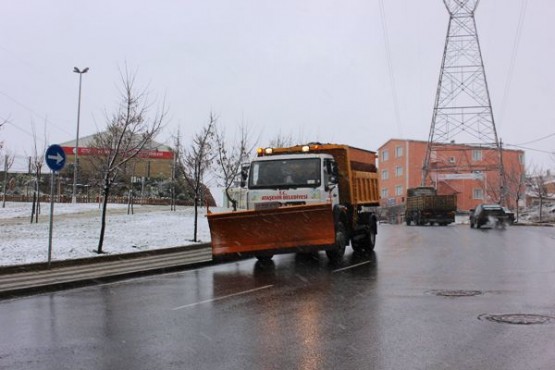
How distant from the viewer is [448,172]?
199 ft

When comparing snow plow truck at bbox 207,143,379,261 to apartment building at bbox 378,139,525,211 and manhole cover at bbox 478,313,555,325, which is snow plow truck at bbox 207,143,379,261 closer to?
manhole cover at bbox 478,313,555,325

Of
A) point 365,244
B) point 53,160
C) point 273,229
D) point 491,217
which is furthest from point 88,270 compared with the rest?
point 491,217

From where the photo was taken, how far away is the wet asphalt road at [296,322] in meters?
5.86

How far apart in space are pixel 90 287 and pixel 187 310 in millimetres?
3730

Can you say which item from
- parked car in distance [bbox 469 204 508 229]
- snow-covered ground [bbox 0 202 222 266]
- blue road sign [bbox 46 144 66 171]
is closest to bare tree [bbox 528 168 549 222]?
parked car in distance [bbox 469 204 508 229]

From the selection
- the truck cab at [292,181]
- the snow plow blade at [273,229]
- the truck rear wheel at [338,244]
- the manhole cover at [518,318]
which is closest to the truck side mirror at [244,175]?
the truck cab at [292,181]

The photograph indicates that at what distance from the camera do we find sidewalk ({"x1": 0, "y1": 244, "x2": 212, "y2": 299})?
36.5 ft

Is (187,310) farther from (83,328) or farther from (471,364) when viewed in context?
(471,364)

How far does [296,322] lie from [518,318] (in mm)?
2932

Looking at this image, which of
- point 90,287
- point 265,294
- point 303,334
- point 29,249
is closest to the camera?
point 303,334

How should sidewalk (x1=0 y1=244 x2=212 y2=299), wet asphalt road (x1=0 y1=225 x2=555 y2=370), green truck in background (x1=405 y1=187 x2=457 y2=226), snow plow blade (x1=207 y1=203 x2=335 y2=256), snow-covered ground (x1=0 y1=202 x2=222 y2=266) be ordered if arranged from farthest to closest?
green truck in background (x1=405 y1=187 x2=457 y2=226) < snow-covered ground (x1=0 y1=202 x2=222 y2=266) < snow plow blade (x1=207 y1=203 x2=335 y2=256) < sidewalk (x1=0 y1=244 x2=212 y2=299) < wet asphalt road (x1=0 y1=225 x2=555 y2=370)

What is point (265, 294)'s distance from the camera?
10055 millimetres

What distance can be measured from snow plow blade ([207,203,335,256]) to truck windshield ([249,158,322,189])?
963 mm

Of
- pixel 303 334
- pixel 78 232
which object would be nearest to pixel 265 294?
pixel 303 334
